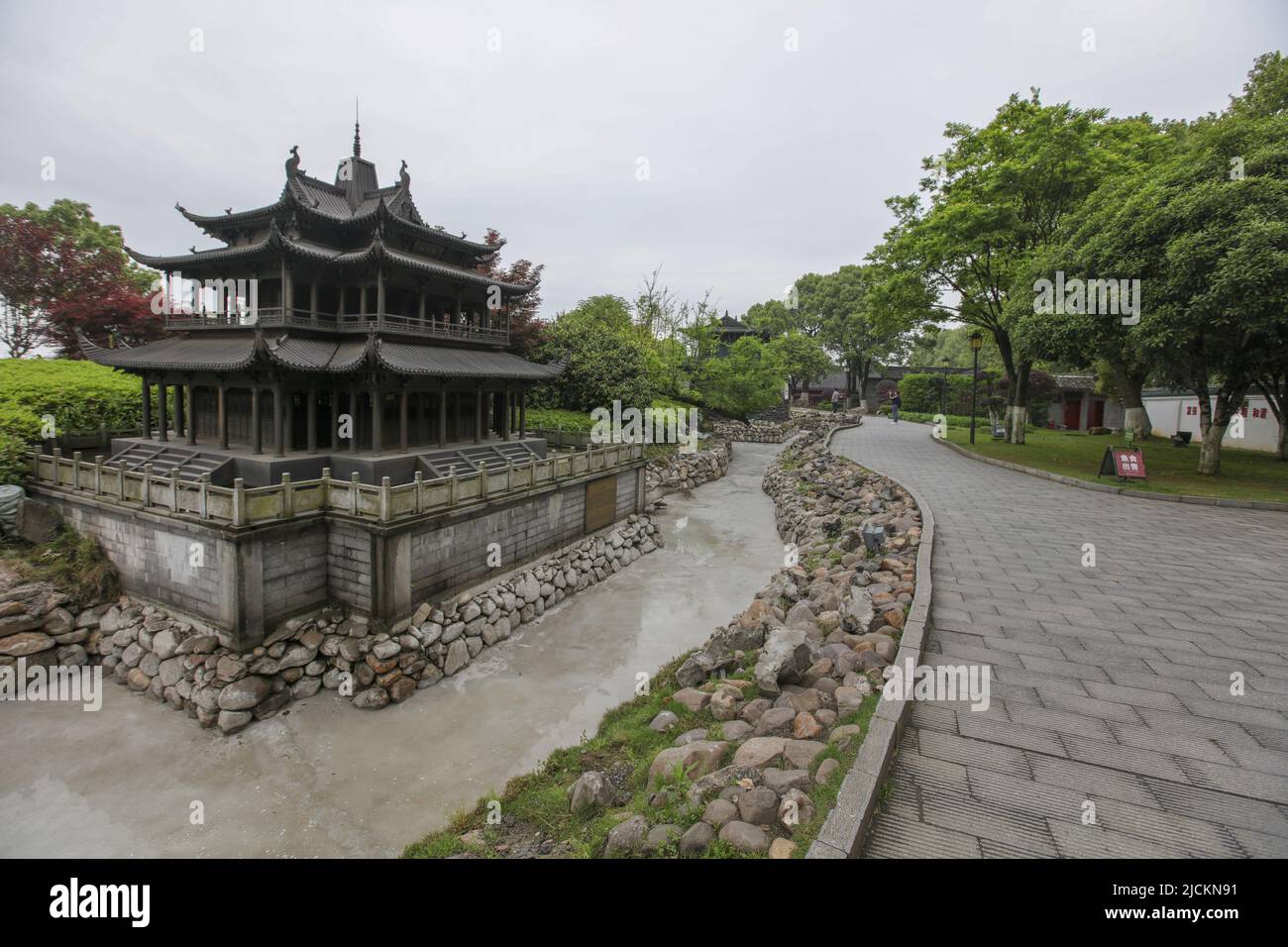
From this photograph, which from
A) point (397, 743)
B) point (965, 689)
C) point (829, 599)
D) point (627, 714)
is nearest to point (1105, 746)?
point (965, 689)

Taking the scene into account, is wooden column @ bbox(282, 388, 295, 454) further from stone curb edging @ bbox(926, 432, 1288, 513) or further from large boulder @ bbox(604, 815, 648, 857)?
stone curb edging @ bbox(926, 432, 1288, 513)

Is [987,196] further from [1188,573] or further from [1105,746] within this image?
[1105,746]

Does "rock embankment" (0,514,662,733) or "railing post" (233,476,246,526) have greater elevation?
"railing post" (233,476,246,526)

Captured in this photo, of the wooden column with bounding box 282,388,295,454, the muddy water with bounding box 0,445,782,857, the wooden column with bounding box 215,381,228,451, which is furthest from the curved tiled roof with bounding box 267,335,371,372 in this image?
the muddy water with bounding box 0,445,782,857

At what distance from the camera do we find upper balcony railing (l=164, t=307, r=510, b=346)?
692 inches

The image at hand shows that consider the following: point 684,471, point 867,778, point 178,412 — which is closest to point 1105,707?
point 867,778

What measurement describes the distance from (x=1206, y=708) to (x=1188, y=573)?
575 cm

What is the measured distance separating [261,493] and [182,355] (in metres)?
8.39

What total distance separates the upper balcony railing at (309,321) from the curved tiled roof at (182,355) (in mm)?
508

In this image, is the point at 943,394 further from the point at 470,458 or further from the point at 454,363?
the point at 454,363

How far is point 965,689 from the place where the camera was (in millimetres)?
7074

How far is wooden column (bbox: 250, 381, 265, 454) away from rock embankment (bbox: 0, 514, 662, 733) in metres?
4.83

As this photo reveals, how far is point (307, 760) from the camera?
10.7 m

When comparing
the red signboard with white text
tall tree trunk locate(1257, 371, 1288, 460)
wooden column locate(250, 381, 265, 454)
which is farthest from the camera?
tall tree trunk locate(1257, 371, 1288, 460)
